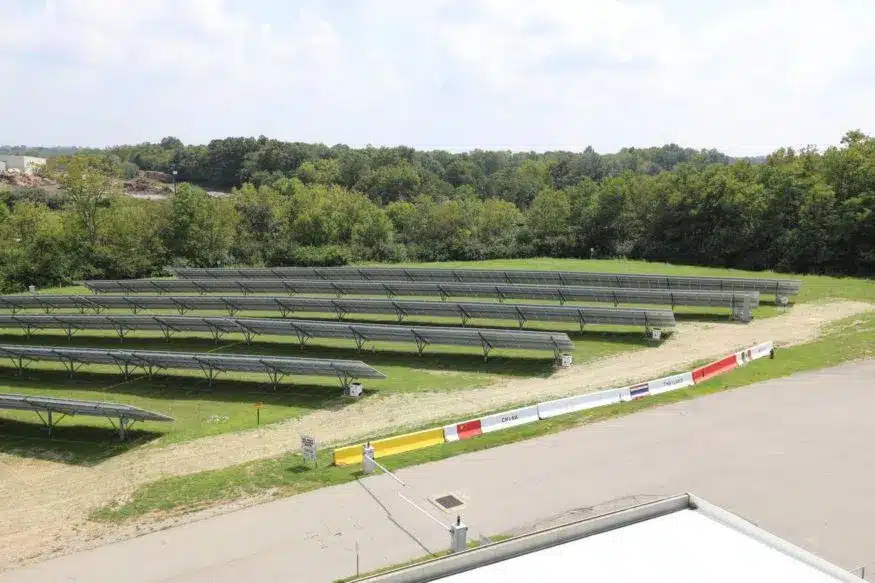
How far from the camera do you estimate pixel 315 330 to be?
1190 inches

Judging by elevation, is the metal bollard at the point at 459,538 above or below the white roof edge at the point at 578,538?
below

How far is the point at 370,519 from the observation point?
14.8m

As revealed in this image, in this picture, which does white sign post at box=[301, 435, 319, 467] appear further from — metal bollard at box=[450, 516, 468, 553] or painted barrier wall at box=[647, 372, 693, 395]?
painted barrier wall at box=[647, 372, 693, 395]

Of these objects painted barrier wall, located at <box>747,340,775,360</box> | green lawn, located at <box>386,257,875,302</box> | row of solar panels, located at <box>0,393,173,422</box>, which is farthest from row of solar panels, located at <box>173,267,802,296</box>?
row of solar panels, located at <box>0,393,173,422</box>

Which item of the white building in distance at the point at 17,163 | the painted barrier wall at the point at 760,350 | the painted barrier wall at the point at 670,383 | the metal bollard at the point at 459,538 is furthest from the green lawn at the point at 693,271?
the white building in distance at the point at 17,163

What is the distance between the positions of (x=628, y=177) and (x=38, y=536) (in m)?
68.2

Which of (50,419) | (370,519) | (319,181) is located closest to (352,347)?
(50,419)

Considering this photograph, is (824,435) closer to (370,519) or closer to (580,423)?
(580,423)

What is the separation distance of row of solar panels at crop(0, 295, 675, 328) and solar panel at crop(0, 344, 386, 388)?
8821 mm

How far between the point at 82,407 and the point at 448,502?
13143 millimetres

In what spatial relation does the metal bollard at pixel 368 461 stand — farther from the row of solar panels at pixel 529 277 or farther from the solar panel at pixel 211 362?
the row of solar panels at pixel 529 277

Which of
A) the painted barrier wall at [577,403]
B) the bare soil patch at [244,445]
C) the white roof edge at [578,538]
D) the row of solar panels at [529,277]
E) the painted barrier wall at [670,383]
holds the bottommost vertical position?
the bare soil patch at [244,445]

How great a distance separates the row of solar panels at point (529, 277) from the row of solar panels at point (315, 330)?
11.8m

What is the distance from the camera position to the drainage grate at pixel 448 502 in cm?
1534
